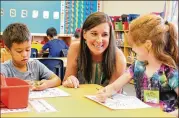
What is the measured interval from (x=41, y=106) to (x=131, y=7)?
19.3ft

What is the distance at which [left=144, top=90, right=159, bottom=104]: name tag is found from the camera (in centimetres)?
145

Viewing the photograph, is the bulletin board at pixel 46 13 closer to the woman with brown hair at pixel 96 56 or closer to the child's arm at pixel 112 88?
the woman with brown hair at pixel 96 56

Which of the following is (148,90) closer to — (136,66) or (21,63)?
(136,66)

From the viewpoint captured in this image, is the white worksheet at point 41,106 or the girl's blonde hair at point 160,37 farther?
the girl's blonde hair at point 160,37

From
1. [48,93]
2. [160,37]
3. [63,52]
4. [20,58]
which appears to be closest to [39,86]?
[48,93]

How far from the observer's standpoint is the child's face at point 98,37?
188 centimetres

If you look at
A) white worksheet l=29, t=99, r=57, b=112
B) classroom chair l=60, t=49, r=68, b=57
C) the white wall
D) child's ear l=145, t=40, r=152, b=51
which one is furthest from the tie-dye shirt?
the white wall

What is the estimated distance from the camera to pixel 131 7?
6742 millimetres

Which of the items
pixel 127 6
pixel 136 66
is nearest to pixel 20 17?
pixel 127 6

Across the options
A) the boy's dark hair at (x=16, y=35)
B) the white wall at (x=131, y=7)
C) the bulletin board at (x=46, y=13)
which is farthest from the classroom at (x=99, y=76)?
the bulletin board at (x=46, y=13)

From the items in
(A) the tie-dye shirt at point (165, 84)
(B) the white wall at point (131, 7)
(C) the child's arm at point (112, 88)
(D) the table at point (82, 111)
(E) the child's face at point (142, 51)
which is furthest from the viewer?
(B) the white wall at point (131, 7)

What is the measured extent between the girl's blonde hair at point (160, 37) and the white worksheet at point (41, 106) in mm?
667

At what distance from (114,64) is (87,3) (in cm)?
561

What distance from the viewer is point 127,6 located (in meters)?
6.86
